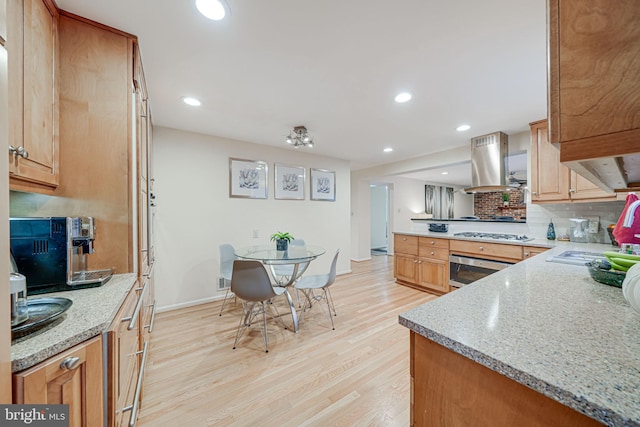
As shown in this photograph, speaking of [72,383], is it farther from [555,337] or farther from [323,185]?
[323,185]

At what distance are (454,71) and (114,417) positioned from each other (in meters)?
2.75

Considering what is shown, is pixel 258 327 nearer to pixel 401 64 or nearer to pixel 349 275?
pixel 349 275

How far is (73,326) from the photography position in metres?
0.82

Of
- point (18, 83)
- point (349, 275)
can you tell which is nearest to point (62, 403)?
point (18, 83)

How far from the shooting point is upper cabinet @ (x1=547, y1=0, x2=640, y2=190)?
1.57 ft

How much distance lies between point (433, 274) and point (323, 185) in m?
2.33

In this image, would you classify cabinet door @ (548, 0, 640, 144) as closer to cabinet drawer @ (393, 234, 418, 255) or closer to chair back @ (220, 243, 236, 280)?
chair back @ (220, 243, 236, 280)

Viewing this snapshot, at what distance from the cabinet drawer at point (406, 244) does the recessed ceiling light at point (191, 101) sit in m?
3.46

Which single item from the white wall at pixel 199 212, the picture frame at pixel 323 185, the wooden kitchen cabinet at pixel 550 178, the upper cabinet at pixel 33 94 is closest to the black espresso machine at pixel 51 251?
the upper cabinet at pixel 33 94

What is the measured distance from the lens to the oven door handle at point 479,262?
285cm

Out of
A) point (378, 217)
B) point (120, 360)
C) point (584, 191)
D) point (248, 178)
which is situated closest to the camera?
point (120, 360)

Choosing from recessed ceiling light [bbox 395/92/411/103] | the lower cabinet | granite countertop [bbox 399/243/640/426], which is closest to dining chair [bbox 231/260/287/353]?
the lower cabinet

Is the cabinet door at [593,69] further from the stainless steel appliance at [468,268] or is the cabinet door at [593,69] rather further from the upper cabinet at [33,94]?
the stainless steel appliance at [468,268]

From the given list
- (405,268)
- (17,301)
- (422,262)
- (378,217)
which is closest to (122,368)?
(17,301)
